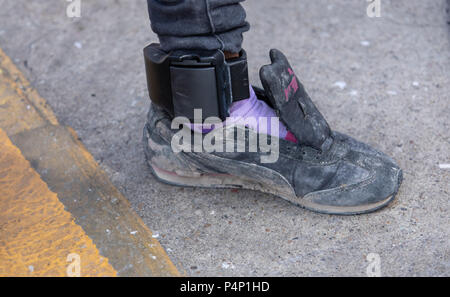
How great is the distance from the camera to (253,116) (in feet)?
6.11

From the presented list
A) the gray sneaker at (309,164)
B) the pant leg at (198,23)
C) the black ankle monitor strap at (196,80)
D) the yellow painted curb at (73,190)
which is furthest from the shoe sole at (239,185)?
the pant leg at (198,23)

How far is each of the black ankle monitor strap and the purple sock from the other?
0.07m

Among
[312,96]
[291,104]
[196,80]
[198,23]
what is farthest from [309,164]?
[312,96]

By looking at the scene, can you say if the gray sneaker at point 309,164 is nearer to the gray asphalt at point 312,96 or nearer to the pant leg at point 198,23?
the gray asphalt at point 312,96

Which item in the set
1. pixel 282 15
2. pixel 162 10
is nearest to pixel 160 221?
pixel 162 10

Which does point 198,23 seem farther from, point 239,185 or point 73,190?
point 73,190

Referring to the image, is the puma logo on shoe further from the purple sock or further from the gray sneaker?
the purple sock

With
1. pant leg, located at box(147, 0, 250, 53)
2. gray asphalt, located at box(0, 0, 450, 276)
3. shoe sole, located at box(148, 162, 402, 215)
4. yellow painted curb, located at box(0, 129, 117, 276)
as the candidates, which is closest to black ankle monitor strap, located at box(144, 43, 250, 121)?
pant leg, located at box(147, 0, 250, 53)

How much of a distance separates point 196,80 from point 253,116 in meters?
0.28

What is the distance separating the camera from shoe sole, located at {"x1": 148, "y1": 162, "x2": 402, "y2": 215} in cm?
188

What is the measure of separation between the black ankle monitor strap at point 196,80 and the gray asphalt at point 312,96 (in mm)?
429

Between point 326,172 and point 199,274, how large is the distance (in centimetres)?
56

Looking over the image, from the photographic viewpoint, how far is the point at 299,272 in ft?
5.60

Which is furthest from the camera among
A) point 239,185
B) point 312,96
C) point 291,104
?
point 312,96
